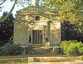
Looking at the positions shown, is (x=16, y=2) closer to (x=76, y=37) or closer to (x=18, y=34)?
(x=18, y=34)

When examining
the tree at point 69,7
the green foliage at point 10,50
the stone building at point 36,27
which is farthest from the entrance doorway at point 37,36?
the tree at point 69,7

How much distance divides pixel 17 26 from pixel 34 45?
336 centimetres

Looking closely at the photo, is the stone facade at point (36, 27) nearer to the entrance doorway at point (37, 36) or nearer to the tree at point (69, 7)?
the entrance doorway at point (37, 36)

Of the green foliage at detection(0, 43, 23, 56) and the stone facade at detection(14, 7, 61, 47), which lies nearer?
the green foliage at detection(0, 43, 23, 56)

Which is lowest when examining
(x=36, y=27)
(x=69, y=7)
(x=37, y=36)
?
(x=37, y=36)

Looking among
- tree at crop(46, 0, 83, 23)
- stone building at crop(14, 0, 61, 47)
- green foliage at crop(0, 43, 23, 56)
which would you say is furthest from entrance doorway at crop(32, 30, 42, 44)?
tree at crop(46, 0, 83, 23)

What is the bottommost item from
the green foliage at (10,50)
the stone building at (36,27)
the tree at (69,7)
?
the green foliage at (10,50)

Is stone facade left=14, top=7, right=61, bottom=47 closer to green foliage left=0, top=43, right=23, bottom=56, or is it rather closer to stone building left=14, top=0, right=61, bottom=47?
stone building left=14, top=0, right=61, bottom=47

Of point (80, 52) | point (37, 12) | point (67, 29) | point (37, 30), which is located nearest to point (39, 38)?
point (37, 30)

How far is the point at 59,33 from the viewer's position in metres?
37.2

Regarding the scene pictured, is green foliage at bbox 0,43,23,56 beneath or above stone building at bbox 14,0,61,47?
beneath

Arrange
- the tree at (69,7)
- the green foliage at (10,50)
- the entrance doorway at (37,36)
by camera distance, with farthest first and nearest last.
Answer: the entrance doorway at (37,36)
the green foliage at (10,50)
the tree at (69,7)

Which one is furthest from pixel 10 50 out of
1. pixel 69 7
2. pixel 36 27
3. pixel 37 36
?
pixel 37 36

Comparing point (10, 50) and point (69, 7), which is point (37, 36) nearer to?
point (10, 50)
